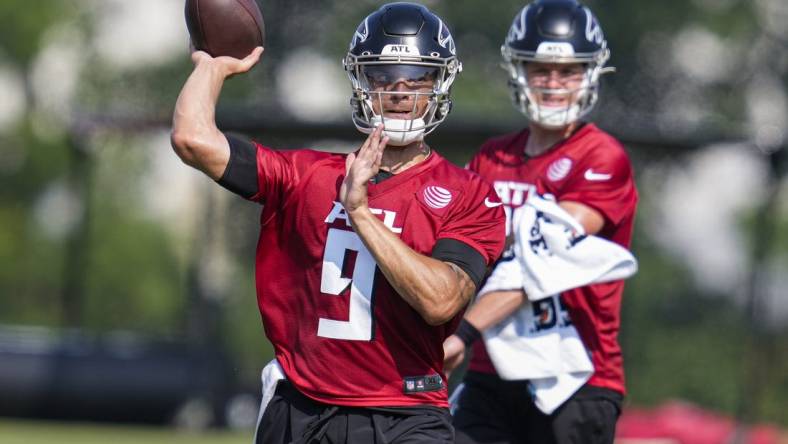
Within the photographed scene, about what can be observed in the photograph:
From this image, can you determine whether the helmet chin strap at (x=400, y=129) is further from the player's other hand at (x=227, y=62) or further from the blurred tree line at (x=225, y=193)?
the blurred tree line at (x=225, y=193)

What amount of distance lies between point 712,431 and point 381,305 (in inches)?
308

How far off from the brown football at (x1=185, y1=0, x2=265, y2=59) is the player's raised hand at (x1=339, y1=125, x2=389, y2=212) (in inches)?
23.7

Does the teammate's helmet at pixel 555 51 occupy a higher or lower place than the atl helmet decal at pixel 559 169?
higher

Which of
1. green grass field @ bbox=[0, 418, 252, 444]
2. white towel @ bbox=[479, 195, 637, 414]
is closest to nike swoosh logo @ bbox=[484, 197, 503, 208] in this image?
white towel @ bbox=[479, 195, 637, 414]

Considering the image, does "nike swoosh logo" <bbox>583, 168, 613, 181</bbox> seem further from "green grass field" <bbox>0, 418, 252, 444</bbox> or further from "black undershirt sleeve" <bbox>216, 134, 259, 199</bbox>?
"green grass field" <bbox>0, 418, 252, 444</bbox>

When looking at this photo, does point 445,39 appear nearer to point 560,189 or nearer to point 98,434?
point 560,189

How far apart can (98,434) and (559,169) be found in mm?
8459

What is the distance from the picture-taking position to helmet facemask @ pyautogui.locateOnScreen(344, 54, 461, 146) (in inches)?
169

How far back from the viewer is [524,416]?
530 cm

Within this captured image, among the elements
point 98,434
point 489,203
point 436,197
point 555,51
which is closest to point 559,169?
point 555,51

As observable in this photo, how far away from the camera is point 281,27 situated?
25.2 meters

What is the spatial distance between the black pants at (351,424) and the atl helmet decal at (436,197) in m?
0.62


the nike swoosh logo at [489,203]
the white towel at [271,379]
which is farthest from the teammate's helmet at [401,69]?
the white towel at [271,379]

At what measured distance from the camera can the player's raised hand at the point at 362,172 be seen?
3.99 m
